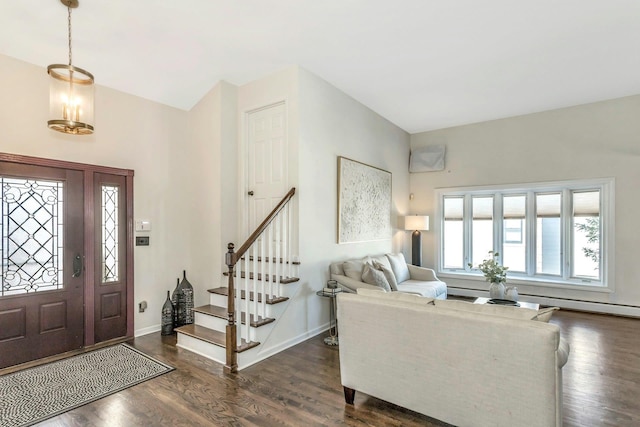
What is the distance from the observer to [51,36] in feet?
10.5

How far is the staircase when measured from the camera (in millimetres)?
3152

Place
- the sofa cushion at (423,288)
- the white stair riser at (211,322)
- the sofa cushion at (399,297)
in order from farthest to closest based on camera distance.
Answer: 1. the sofa cushion at (423,288)
2. the white stair riser at (211,322)
3. the sofa cushion at (399,297)

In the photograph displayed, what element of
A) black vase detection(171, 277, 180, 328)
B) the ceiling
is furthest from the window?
black vase detection(171, 277, 180, 328)

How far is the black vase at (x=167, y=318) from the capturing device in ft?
13.6

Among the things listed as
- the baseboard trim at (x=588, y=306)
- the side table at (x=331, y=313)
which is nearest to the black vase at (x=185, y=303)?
the side table at (x=331, y=313)

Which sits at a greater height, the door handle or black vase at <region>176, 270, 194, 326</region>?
the door handle

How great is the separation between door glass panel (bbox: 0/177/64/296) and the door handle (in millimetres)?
114

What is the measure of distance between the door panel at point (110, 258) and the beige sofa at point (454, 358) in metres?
2.95

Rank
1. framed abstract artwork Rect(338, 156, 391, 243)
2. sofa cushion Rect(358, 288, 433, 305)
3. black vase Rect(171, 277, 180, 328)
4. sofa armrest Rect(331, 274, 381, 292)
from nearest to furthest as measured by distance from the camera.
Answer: sofa cushion Rect(358, 288, 433, 305) < sofa armrest Rect(331, 274, 381, 292) < black vase Rect(171, 277, 180, 328) < framed abstract artwork Rect(338, 156, 391, 243)

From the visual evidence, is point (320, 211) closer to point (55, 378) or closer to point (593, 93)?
point (55, 378)

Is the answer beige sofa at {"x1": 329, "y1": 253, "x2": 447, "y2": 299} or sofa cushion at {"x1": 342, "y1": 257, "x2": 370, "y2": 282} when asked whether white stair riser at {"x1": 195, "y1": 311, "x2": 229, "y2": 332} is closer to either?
beige sofa at {"x1": 329, "y1": 253, "x2": 447, "y2": 299}

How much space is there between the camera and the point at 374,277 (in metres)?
4.16

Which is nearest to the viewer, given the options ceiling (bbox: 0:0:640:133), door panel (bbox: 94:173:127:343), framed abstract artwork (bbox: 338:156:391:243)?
ceiling (bbox: 0:0:640:133)

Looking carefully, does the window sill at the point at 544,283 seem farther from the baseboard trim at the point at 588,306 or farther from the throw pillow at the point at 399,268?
the throw pillow at the point at 399,268
